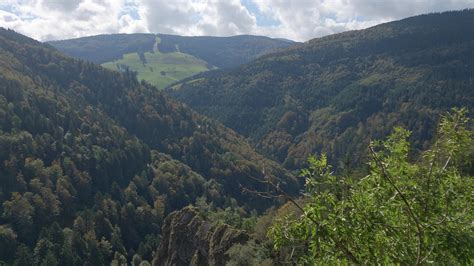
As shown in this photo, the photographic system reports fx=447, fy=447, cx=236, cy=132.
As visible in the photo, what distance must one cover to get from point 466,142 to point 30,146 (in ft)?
665

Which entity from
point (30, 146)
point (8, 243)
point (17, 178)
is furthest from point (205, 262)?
point (30, 146)

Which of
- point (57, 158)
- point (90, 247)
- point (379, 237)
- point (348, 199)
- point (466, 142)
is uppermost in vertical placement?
point (466, 142)

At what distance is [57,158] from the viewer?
19725 cm

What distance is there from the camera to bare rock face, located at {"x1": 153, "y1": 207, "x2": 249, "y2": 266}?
7100 cm

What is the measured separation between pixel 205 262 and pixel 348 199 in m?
69.7

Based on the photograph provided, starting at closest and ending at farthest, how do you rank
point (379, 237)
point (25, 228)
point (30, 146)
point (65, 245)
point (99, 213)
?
point (379, 237), point (65, 245), point (25, 228), point (99, 213), point (30, 146)

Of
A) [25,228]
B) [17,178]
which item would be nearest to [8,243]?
[25,228]

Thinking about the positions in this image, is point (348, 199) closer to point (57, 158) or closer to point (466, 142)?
point (466, 142)

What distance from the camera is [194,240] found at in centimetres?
8256

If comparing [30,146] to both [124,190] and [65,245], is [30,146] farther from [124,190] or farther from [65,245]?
[65,245]

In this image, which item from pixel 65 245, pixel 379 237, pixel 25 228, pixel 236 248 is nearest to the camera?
pixel 379 237

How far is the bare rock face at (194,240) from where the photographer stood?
2795 inches

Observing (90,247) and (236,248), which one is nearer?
(236,248)

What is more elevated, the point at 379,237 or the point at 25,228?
the point at 379,237
